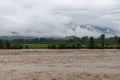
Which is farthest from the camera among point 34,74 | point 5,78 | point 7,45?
point 7,45

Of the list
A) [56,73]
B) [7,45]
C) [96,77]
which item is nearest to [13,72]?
[56,73]

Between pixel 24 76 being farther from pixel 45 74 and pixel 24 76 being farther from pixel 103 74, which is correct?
pixel 103 74

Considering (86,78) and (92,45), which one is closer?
(86,78)

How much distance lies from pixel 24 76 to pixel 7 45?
42.2 meters

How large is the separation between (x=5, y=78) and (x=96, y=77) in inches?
224

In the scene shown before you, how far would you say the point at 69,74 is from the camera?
1930 cm

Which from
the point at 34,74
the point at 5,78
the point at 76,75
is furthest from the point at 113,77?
the point at 5,78

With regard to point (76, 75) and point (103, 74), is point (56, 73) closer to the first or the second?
point (76, 75)

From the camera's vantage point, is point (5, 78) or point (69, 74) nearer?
point (5, 78)

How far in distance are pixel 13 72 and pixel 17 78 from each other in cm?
229

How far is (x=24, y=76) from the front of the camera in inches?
733

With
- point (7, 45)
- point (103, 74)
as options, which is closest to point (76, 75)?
point (103, 74)

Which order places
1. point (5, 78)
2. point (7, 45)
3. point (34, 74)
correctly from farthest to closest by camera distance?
point (7, 45) < point (34, 74) < point (5, 78)

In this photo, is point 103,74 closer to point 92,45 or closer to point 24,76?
point 24,76
